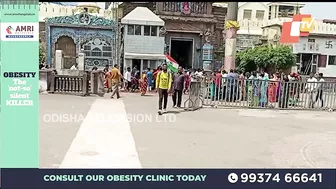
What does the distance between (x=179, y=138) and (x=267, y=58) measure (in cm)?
1675

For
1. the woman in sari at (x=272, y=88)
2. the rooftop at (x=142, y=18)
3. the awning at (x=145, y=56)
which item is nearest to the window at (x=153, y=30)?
the rooftop at (x=142, y=18)

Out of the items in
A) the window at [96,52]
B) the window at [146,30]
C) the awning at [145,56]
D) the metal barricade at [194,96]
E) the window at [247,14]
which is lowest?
the metal barricade at [194,96]

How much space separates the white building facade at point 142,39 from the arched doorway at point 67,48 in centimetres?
373

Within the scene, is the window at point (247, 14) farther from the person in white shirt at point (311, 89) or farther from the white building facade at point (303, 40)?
the person in white shirt at point (311, 89)

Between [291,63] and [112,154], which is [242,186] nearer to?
[112,154]

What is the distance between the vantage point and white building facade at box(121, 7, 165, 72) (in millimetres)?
19516

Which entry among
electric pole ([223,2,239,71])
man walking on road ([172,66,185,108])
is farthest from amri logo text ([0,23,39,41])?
electric pole ([223,2,239,71])

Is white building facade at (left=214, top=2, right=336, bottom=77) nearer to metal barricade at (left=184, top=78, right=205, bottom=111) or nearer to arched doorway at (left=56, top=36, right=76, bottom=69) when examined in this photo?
arched doorway at (left=56, top=36, right=76, bottom=69)

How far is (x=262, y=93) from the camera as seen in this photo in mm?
13078

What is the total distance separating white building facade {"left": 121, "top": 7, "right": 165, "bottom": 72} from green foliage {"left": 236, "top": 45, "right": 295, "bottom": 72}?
6.25 metres

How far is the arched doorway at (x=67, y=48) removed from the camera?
21.6 m

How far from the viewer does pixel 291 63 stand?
894 inches

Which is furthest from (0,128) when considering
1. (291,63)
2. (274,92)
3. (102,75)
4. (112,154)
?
(291,63)

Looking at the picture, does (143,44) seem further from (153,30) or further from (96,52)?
(96,52)
